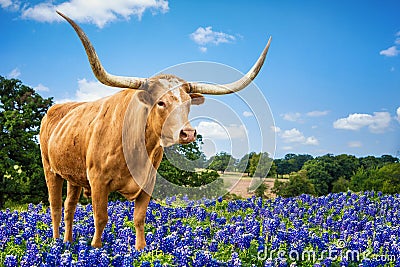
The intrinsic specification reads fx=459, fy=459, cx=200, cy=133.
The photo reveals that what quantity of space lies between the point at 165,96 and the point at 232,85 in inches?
46.5

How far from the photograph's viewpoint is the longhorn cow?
5.26 metres

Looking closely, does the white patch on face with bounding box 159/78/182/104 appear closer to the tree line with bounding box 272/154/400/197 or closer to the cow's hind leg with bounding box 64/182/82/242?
the cow's hind leg with bounding box 64/182/82/242

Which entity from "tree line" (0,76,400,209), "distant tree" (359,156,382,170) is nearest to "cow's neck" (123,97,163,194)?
"tree line" (0,76,400,209)

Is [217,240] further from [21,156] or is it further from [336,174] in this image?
[336,174]

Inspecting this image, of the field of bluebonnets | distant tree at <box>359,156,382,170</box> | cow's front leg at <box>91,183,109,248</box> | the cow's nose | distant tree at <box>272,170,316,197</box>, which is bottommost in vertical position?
the field of bluebonnets

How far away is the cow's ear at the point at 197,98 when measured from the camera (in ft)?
18.6

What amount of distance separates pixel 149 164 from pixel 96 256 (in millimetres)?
1336

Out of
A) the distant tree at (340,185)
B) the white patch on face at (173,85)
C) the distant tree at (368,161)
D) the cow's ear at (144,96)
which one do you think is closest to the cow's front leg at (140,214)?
the cow's ear at (144,96)

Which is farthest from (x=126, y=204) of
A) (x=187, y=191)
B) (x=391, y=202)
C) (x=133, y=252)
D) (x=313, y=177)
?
(x=313, y=177)

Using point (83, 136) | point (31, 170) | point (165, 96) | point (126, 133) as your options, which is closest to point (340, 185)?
point (31, 170)

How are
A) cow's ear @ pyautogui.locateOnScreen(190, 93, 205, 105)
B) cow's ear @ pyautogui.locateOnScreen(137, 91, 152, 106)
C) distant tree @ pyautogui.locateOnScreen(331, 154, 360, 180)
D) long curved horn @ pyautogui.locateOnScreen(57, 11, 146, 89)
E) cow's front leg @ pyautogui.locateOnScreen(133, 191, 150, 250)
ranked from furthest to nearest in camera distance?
1. distant tree @ pyautogui.locateOnScreen(331, 154, 360, 180)
2. cow's front leg @ pyautogui.locateOnScreen(133, 191, 150, 250)
3. cow's ear @ pyautogui.locateOnScreen(190, 93, 205, 105)
4. cow's ear @ pyautogui.locateOnScreen(137, 91, 152, 106)
5. long curved horn @ pyautogui.locateOnScreen(57, 11, 146, 89)

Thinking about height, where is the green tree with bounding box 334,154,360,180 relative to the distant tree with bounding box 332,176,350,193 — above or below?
above

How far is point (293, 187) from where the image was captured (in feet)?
85.7

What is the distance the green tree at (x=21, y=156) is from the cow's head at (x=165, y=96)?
19.5m
